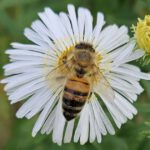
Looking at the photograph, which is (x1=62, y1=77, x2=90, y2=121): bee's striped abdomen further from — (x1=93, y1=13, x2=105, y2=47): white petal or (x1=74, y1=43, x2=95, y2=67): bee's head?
(x1=93, y1=13, x2=105, y2=47): white petal

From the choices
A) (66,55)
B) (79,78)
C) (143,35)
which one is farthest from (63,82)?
(143,35)

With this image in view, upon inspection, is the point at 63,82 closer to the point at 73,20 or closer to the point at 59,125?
the point at 59,125

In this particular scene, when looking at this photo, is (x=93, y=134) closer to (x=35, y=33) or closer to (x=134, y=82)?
(x=134, y=82)

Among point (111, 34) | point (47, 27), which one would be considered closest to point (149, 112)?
point (111, 34)

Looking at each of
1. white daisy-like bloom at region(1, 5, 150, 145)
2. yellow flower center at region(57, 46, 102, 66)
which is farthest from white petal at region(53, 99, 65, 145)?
yellow flower center at region(57, 46, 102, 66)

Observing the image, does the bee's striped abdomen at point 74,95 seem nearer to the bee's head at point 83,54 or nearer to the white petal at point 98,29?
the bee's head at point 83,54

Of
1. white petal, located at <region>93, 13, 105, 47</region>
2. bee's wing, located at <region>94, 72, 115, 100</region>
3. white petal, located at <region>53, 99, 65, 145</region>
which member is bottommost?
Result: white petal, located at <region>53, 99, 65, 145</region>

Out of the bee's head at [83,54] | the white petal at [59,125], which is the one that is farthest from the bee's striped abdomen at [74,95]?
the white petal at [59,125]
